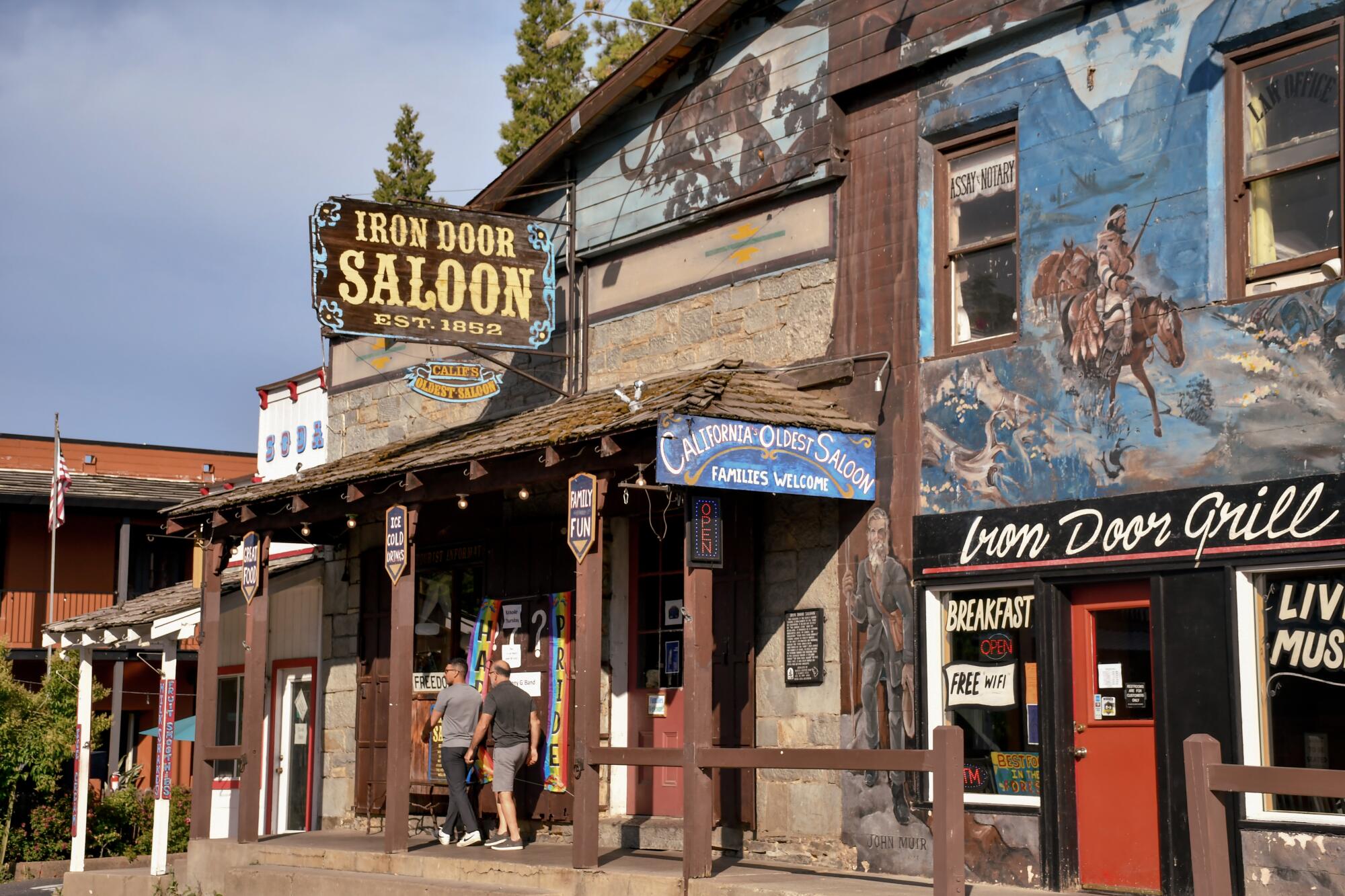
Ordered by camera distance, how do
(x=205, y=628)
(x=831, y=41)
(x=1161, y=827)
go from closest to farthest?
(x=1161, y=827)
(x=831, y=41)
(x=205, y=628)

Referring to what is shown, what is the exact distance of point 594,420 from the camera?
12.0 m

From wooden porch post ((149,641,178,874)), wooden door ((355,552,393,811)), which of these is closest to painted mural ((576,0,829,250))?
wooden door ((355,552,393,811))

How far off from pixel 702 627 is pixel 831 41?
4.92m

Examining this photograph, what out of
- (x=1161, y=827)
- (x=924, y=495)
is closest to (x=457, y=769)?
(x=924, y=495)

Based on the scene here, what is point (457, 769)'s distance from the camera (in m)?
13.9

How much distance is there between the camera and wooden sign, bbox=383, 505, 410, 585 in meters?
13.7

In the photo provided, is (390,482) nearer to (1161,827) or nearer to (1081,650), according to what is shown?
(1081,650)

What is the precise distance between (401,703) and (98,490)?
19478 millimetres

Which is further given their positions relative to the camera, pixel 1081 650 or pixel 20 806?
pixel 20 806

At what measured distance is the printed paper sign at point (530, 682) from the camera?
1467cm

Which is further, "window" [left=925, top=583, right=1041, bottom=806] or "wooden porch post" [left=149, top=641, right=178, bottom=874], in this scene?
"wooden porch post" [left=149, top=641, right=178, bottom=874]

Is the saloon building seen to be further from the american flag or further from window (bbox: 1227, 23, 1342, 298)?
the american flag

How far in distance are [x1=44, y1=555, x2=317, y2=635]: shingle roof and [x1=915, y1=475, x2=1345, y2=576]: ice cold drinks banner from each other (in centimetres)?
969

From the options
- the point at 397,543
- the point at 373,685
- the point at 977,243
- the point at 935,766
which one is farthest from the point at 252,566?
the point at 935,766
